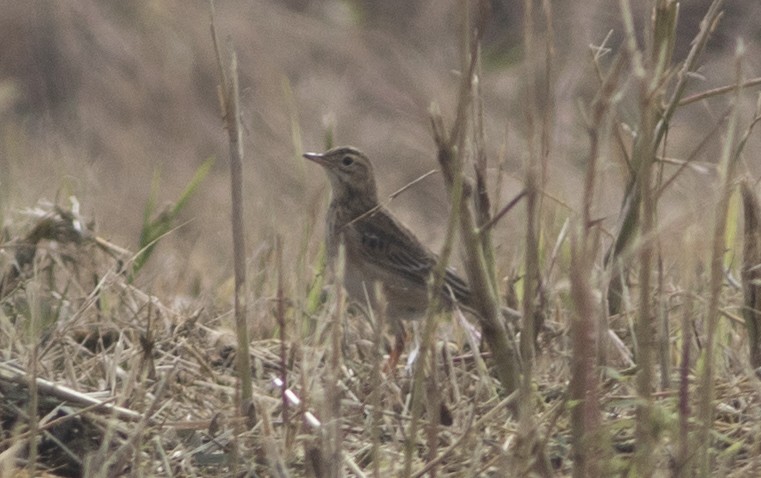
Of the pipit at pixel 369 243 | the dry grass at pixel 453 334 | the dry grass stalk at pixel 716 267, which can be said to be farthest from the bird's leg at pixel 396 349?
the dry grass stalk at pixel 716 267

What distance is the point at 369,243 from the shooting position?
6.15 metres

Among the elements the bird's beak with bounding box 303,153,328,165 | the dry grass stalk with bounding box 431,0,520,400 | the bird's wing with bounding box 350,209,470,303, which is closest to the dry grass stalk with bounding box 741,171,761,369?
the dry grass stalk with bounding box 431,0,520,400

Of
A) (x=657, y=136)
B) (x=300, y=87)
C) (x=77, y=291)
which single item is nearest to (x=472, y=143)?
(x=657, y=136)

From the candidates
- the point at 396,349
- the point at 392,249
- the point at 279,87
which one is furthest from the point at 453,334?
the point at 279,87

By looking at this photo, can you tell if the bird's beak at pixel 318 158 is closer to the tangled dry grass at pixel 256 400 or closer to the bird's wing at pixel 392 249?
the bird's wing at pixel 392 249

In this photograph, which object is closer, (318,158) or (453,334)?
(453,334)

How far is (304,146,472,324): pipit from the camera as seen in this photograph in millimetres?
5953

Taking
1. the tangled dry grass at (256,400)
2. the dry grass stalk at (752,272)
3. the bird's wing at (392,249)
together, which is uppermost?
the dry grass stalk at (752,272)

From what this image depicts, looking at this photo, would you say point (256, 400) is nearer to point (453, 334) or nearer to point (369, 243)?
point (453, 334)

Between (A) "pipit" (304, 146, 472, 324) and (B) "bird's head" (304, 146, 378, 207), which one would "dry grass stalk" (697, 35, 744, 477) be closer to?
(A) "pipit" (304, 146, 472, 324)

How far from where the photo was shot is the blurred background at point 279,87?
9.10 meters

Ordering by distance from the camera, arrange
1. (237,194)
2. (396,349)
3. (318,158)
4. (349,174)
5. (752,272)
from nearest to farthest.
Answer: (237,194), (752,272), (396,349), (318,158), (349,174)

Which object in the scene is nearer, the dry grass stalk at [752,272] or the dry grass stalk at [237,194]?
the dry grass stalk at [237,194]

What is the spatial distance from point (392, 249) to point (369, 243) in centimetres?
10
